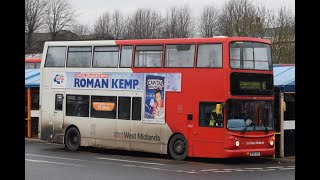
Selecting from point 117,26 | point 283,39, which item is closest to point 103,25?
point 117,26

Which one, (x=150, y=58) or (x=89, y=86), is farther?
(x=89, y=86)

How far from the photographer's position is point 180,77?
1853 cm

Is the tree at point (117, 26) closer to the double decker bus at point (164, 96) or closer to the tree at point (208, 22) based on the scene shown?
the tree at point (208, 22)

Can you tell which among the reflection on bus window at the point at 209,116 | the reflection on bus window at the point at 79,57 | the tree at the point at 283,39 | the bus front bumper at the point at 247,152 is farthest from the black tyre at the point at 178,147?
the tree at the point at 283,39

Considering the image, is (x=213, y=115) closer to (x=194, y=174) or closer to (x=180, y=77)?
(x=180, y=77)

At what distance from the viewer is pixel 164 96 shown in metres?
19.0

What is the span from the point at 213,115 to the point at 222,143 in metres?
0.94

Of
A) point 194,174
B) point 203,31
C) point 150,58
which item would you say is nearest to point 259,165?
point 194,174

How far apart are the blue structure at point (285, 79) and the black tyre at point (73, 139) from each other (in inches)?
299

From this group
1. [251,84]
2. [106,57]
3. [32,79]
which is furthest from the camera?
[32,79]

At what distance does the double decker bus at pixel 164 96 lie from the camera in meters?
17.6

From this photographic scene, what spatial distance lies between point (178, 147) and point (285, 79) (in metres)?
4.59

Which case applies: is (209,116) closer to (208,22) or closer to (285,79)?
(285,79)
